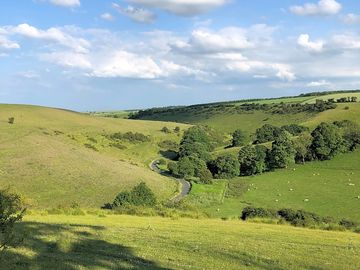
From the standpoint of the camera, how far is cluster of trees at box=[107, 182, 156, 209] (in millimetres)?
64600

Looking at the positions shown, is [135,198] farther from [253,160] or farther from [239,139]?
[239,139]

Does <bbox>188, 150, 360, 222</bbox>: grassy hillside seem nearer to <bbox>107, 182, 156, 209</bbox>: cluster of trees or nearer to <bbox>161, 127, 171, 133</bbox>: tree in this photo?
<bbox>107, 182, 156, 209</bbox>: cluster of trees

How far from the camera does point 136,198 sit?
218 feet

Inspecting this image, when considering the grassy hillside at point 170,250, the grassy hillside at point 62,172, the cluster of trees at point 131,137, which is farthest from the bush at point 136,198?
the cluster of trees at point 131,137

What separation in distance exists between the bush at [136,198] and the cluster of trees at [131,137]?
8972 centimetres

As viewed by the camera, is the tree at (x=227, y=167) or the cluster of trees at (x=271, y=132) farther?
the cluster of trees at (x=271, y=132)

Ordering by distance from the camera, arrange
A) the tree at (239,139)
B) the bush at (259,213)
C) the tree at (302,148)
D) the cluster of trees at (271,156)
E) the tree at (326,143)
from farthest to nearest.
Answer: the tree at (239,139) → the tree at (302,148) → the tree at (326,143) → the cluster of trees at (271,156) → the bush at (259,213)

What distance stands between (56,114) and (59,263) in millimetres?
164353

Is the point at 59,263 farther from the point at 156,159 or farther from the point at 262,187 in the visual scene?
the point at 156,159

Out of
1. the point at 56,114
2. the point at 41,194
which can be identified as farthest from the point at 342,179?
the point at 56,114

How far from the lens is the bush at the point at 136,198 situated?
6469cm

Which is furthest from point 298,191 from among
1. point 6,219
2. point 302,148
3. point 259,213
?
point 6,219

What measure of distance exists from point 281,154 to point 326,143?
582 inches

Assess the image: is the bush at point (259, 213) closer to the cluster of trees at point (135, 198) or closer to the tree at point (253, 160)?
the cluster of trees at point (135, 198)
